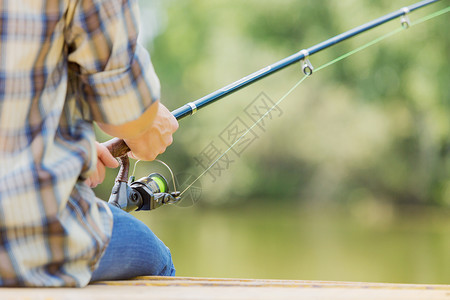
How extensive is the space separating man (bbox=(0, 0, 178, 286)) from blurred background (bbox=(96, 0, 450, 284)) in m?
5.63

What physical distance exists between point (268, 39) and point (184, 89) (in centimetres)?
161

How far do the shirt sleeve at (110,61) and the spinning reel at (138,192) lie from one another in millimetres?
371

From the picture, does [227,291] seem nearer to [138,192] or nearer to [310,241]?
[138,192]

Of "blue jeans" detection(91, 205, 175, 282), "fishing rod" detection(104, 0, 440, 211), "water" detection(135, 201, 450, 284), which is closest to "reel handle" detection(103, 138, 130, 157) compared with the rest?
"fishing rod" detection(104, 0, 440, 211)

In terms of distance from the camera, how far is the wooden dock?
2.40ft

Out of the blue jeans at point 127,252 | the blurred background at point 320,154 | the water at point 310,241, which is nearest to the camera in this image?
the blue jeans at point 127,252

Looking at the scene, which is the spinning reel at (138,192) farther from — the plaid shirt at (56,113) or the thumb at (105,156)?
the plaid shirt at (56,113)

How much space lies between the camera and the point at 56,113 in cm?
77

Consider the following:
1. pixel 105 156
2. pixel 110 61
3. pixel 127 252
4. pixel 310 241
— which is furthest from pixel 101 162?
pixel 310 241

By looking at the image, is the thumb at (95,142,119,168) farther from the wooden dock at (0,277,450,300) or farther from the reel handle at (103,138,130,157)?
the wooden dock at (0,277,450,300)

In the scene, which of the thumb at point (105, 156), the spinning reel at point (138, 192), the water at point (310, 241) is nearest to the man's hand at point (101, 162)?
the thumb at point (105, 156)

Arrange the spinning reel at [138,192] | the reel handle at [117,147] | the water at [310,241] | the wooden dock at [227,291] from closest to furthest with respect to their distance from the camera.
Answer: the wooden dock at [227,291]
the reel handle at [117,147]
the spinning reel at [138,192]
the water at [310,241]

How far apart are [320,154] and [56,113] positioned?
28.3ft

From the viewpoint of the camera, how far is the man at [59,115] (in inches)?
29.4
